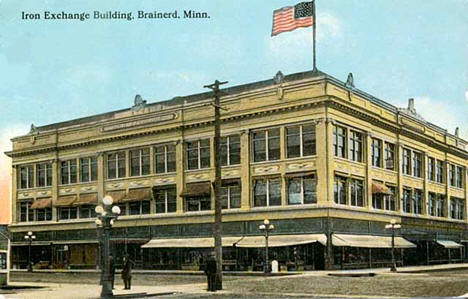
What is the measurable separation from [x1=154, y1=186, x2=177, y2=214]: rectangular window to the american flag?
15.4 m

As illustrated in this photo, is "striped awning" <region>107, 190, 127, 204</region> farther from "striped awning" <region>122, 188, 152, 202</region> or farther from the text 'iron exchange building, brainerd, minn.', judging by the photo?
"striped awning" <region>122, 188, 152, 202</region>


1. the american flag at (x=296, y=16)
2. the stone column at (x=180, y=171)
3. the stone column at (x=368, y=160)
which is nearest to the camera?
the american flag at (x=296, y=16)

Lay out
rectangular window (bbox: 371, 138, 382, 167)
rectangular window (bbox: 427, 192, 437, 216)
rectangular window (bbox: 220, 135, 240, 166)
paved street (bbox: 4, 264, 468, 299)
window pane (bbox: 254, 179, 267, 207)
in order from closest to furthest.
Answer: paved street (bbox: 4, 264, 468, 299), window pane (bbox: 254, 179, 267, 207), rectangular window (bbox: 220, 135, 240, 166), rectangular window (bbox: 371, 138, 382, 167), rectangular window (bbox: 427, 192, 437, 216)

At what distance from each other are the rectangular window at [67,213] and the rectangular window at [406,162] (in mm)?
21428

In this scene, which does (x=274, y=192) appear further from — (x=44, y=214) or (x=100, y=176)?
(x=44, y=214)

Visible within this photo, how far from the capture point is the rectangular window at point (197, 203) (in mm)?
44656

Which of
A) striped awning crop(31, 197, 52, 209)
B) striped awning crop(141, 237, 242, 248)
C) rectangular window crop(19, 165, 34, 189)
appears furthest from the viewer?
striped awning crop(141, 237, 242, 248)

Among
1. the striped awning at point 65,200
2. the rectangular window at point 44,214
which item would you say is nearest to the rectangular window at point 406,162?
the striped awning at point 65,200

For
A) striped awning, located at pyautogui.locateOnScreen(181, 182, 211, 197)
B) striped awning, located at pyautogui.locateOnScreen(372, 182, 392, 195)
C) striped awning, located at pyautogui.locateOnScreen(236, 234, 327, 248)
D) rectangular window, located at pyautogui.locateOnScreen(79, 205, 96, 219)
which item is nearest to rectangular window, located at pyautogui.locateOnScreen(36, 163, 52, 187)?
rectangular window, located at pyautogui.locateOnScreen(79, 205, 96, 219)

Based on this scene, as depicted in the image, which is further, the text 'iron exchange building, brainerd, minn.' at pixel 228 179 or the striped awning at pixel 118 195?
the striped awning at pixel 118 195

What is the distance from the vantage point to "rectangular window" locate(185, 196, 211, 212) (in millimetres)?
44656

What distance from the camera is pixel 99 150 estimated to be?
Result: 1598 inches

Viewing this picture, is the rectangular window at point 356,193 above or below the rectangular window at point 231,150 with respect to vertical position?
below

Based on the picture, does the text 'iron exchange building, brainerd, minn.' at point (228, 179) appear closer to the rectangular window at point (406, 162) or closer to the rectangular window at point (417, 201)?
the rectangular window at point (406, 162)
